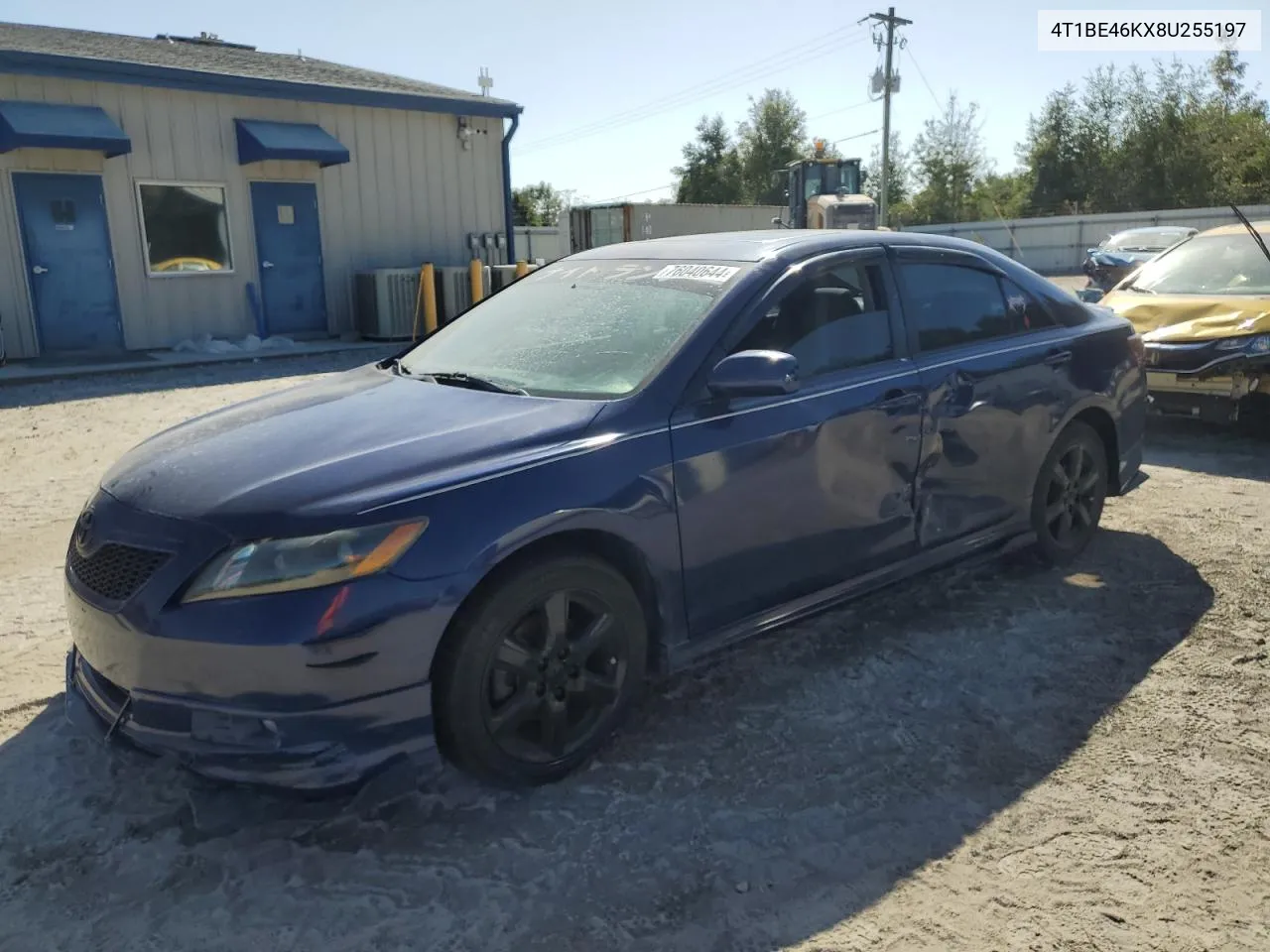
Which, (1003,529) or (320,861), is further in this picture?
(1003,529)

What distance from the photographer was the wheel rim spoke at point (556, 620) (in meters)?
2.86

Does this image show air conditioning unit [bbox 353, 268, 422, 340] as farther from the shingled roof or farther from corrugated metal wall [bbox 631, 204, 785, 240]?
corrugated metal wall [bbox 631, 204, 785, 240]

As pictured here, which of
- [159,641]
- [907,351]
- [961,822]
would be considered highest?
[907,351]

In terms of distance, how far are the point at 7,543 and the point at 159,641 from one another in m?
3.61

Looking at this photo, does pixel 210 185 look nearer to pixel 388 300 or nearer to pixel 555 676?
pixel 388 300

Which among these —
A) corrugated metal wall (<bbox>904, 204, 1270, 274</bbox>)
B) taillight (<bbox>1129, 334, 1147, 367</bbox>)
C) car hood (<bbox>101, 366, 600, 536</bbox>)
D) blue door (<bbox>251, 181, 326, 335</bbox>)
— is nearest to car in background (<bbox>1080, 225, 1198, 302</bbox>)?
taillight (<bbox>1129, 334, 1147, 367</bbox>)

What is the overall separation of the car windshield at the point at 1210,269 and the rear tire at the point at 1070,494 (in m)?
3.55

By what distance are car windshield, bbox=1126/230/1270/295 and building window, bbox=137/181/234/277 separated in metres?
12.0

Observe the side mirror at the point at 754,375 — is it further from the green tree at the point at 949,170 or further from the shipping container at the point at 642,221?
the green tree at the point at 949,170

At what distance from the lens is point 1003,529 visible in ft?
14.3

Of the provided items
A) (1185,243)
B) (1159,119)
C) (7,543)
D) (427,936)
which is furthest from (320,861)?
(1159,119)

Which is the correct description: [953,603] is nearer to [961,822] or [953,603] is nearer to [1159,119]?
[961,822]

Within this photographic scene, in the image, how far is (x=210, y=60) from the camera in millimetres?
15102

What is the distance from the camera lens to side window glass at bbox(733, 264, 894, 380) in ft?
11.6
